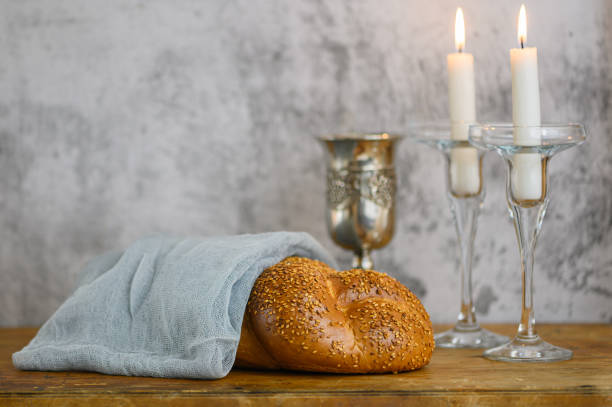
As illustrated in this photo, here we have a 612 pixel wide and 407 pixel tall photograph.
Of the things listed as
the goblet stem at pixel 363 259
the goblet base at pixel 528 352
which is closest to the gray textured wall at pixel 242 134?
the goblet stem at pixel 363 259

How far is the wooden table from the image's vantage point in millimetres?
911

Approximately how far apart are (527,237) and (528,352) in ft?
0.57

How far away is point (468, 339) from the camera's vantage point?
1199 millimetres

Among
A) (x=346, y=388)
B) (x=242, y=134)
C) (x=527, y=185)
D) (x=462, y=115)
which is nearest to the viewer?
(x=346, y=388)

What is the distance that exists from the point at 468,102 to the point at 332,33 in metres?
0.44

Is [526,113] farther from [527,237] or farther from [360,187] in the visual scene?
[360,187]

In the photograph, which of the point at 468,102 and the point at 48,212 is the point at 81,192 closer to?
the point at 48,212

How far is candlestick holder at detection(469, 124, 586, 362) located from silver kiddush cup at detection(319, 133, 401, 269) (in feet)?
0.94

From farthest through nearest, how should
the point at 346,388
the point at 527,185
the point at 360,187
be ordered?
the point at 360,187, the point at 527,185, the point at 346,388

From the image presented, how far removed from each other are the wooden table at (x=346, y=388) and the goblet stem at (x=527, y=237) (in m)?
0.08

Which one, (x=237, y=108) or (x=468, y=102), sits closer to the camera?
(x=468, y=102)

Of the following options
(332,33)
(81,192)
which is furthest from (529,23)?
(81,192)

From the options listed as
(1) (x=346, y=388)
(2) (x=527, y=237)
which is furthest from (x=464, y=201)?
(1) (x=346, y=388)

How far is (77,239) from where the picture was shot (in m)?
1.55
